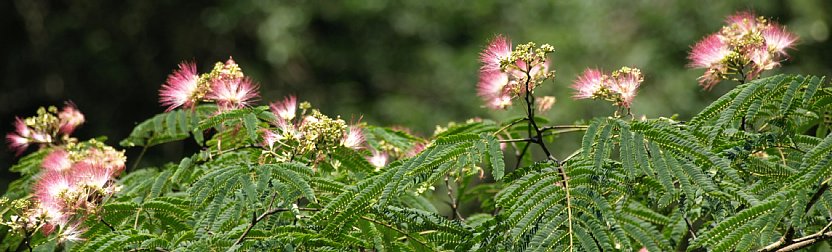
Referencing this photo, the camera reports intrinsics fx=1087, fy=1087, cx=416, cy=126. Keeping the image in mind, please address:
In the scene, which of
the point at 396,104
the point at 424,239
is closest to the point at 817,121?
the point at 424,239

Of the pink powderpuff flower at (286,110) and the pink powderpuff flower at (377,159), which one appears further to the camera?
the pink powderpuff flower at (377,159)

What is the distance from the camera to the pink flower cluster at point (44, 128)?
4.01 meters

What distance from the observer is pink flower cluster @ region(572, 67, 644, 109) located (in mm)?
2789

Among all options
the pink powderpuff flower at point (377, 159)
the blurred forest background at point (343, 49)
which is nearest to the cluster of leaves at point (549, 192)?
the pink powderpuff flower at point (377, 159)

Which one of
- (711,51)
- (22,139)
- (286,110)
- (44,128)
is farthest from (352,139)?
(22,139)

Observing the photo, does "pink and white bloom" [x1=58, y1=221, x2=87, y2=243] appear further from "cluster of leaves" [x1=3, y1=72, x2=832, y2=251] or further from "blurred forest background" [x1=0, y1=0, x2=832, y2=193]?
"blurred forest background" [x1=0, y1=0, x2=832, y2=193]

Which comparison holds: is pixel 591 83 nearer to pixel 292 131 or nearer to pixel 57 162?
pixel 292 131

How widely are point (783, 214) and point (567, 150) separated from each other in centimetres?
1119

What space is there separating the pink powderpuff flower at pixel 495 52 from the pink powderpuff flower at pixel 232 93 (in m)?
0.68

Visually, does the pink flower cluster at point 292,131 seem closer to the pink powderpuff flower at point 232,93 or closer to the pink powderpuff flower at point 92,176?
the pink powderpuff flower at point 232,93

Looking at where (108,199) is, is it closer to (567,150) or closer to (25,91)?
(567,150)

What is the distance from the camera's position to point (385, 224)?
265 cm

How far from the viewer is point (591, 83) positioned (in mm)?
2895

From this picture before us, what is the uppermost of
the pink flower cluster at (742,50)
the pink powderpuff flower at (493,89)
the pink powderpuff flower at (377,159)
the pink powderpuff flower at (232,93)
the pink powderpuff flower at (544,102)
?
the pink powderpuff flower at (544,102)
